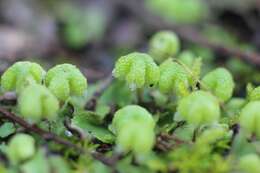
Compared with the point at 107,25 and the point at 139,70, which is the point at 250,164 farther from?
the point at 107,25

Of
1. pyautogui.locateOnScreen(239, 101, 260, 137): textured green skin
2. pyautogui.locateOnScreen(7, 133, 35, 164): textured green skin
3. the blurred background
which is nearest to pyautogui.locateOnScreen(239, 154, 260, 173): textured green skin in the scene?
pyautogui.locateOnScreen(239, 101, 260, 137): textured green skin

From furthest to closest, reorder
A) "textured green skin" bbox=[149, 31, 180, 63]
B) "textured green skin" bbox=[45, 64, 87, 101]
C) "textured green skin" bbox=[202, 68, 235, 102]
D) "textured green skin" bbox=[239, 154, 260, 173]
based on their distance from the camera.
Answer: "textured green skin" bbox=[149, 31, 180, 63]
"textured green skin" bbox=[202, 68, 235, 102]
"textured green skin" bbox=[45, 64, 87, 101]
"textured green skin" bbox=[239, 154, 260, 173]

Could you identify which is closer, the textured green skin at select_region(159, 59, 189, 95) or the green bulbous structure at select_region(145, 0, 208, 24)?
the textured green skin at select_region(159, 59, 189, 95)

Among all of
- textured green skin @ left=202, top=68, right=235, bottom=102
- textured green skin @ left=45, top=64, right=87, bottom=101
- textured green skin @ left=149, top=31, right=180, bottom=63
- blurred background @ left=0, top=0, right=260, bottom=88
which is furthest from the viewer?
blurred background @ left=0, top=0, right=260, bottom=88

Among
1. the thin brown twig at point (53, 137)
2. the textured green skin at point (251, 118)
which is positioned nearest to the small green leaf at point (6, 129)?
the thin brown twig at point (53, 137)

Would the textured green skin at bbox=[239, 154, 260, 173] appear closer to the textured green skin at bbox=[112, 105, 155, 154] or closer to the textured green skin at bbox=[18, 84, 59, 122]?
the textured green skin at bbox=[112, 105, 155, 154]

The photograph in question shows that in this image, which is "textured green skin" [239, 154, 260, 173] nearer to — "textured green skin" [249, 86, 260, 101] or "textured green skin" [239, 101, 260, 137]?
"textured green skin" [239, 101, 260, 137]

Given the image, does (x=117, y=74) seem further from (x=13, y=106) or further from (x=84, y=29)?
(x=84, y=29)

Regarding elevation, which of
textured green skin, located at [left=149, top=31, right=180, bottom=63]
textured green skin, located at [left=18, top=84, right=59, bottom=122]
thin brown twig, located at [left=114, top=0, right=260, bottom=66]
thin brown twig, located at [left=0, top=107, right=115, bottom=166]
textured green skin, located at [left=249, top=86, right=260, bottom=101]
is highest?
thin brown twig, located at [left=114, top=0, right=260, bottom=66]

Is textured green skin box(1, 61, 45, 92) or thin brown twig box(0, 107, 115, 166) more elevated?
textured green skin box(1, 61, 45, 92)
